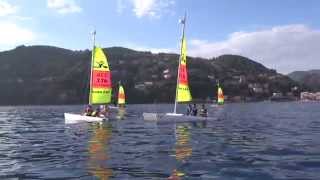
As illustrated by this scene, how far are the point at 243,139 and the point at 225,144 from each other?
4.57m

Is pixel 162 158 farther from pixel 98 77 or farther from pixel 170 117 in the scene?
pixel 98 77

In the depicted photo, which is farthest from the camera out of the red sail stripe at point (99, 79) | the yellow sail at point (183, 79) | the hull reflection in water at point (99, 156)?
the red sail stripe at point (99, 79)

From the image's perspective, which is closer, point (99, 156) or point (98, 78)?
point (99, 156)

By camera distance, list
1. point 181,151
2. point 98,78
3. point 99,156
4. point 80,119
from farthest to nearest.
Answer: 1. point 98,78
2. point 80,119
3. point 181,151
4. point 99,156

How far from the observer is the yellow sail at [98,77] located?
66875 millimetres

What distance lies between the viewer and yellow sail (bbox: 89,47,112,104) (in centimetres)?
6688

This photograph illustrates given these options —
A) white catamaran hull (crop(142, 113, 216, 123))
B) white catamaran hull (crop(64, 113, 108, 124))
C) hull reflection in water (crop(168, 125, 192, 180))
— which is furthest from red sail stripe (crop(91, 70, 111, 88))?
hull reflection in water (crop(168, 125, 192, 180))

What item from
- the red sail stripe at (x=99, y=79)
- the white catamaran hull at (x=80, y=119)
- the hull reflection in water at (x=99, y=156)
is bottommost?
the hull reflection in water at (x=99, y=156)

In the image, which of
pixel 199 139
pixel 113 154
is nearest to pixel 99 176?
pixel 113 154

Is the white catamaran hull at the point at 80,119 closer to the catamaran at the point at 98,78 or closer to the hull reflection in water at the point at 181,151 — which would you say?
the catamaran at the point at 98,78

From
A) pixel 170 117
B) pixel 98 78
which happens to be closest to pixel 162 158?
pixel 170 117

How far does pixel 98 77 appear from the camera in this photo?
2645 inches

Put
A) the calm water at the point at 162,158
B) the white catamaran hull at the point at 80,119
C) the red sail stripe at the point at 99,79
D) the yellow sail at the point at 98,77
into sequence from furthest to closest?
the red sail stripe at the point at 99,79
the yellow sail at the point at 98,77
the white catamaran hull at the point at 80,119
the calm water at the point at 162,158

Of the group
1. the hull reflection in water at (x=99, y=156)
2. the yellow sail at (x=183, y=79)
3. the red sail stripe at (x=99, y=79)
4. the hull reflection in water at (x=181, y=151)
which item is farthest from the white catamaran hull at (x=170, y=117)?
the hull reflection in water at (x=181, y=151)
